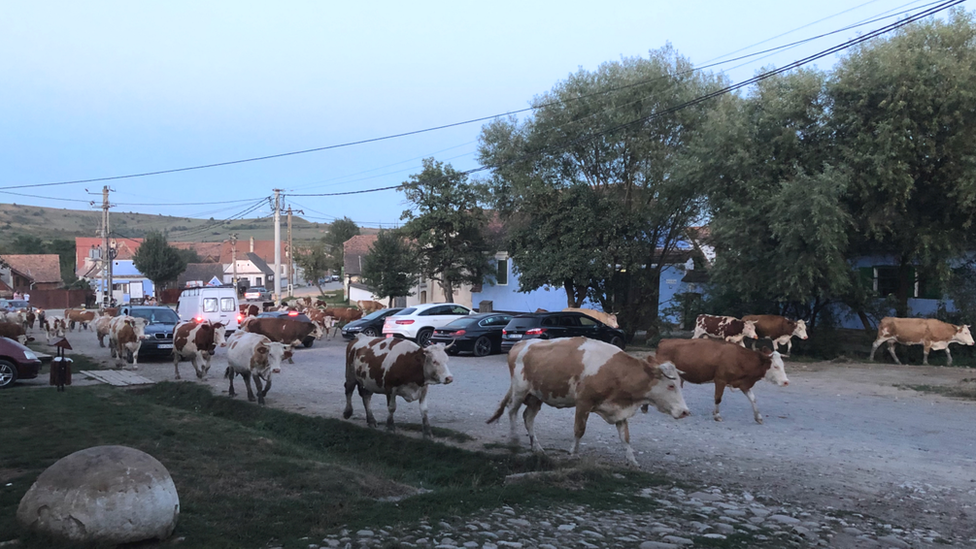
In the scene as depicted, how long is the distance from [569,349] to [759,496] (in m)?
3.13

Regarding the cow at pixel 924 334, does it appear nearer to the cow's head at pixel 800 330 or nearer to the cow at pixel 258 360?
the cow's head at pixel 800 330

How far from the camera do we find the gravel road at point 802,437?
26.5 feet

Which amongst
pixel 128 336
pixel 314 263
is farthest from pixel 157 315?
pixel 314 263

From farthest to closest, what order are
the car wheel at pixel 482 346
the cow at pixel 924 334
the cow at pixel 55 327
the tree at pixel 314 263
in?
the tree at pixel 314 263
the cow at pixel 55 327
the car wheel at pixel 482 346
the cow at pixel 924 334

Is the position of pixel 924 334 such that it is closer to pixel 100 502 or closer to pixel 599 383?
pixel 599 383

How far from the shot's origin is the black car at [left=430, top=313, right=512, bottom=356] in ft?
85.5

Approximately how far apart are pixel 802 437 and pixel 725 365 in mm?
2131

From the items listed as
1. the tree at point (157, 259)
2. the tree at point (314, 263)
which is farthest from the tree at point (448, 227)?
the tree at point (314, 263)

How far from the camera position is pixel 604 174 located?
103 feet

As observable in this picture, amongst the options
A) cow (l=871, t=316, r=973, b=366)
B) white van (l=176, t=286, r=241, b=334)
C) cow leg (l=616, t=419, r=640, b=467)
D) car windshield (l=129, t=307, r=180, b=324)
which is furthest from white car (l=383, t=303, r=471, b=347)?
cow leg (l=616, t=419, r=640, b=467)

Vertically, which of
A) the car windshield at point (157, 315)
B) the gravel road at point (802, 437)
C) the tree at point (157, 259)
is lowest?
the gravel road at point (802, 437)

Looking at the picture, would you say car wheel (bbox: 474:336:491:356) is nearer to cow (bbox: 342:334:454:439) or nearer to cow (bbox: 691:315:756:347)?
cow (bbox: 691:315:756:347)

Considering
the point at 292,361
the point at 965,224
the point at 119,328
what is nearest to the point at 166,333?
the point at 119,328

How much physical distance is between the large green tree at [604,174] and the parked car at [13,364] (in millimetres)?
18588
